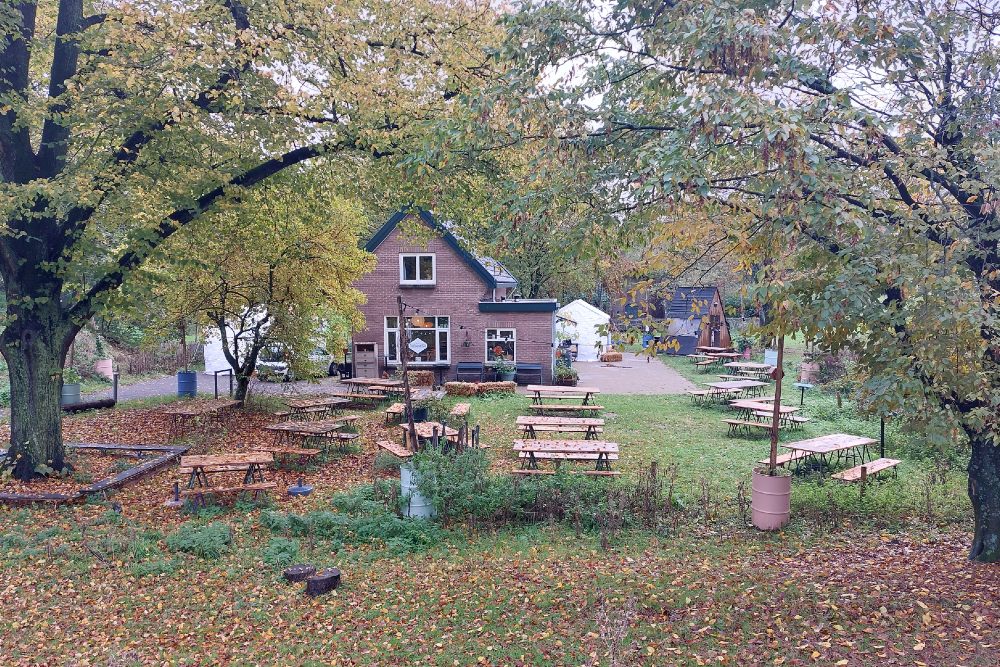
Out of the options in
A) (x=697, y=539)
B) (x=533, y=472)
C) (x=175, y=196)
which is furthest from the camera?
(x=533, y=472)

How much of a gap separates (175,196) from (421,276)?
53.1 feet

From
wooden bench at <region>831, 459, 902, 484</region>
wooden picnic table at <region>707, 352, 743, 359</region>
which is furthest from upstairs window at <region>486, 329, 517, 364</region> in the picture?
wooden bench at <region>831, 459, 902, 484</region>

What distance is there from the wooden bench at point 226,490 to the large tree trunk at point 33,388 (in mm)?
2644

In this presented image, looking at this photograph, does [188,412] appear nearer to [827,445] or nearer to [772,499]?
[772,499]

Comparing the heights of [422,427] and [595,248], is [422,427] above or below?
below

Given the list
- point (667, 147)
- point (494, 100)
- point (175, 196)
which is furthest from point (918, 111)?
point (175, 196)

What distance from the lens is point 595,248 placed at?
→ 7230 mm

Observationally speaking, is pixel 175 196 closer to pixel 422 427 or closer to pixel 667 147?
pixel 422 427

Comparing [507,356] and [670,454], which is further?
[507,356]

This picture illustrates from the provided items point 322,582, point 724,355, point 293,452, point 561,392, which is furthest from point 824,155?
point 724,355

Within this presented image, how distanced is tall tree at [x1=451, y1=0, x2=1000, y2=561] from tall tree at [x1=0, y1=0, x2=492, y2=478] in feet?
11.8

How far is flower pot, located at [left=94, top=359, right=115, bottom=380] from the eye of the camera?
25594 millimetres

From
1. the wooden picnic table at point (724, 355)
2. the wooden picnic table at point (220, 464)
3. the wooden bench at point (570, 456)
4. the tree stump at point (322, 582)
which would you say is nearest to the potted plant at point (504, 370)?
the wooden bench at point (570, 456)

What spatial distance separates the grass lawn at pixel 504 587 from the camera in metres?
5.62
